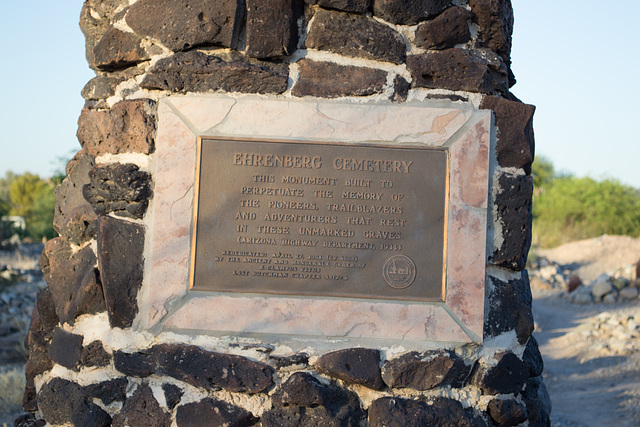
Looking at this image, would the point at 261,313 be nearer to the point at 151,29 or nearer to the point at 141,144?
the point at 141,144

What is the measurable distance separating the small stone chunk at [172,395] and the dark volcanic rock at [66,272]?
2.20 ft

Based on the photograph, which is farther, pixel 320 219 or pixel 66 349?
pixel 66 349

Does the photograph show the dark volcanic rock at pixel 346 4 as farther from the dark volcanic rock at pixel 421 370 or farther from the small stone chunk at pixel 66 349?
the small stone chunk at pixel 66 349

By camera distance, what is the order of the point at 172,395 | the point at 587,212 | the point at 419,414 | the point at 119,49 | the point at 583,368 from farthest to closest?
the point at 587,212 < the point at 583,368 < the point at 119,49 < the point at 172,395 < the point at 419,414

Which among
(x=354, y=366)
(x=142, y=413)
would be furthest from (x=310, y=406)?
(x=142, y=413)

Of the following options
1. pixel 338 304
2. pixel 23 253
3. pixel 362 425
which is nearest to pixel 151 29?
pixel 338 304

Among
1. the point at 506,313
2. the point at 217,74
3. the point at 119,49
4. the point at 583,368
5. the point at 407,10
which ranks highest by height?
the point at 407,10

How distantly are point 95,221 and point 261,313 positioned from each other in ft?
3.48

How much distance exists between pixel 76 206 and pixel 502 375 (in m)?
2.49

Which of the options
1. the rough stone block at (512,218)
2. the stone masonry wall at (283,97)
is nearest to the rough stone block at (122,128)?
the stone masonry wall at (283,97)

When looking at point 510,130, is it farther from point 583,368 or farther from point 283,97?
point 583,368

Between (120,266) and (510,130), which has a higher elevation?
(510,130)

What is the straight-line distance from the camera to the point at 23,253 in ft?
42.3

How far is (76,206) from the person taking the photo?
304 cm
